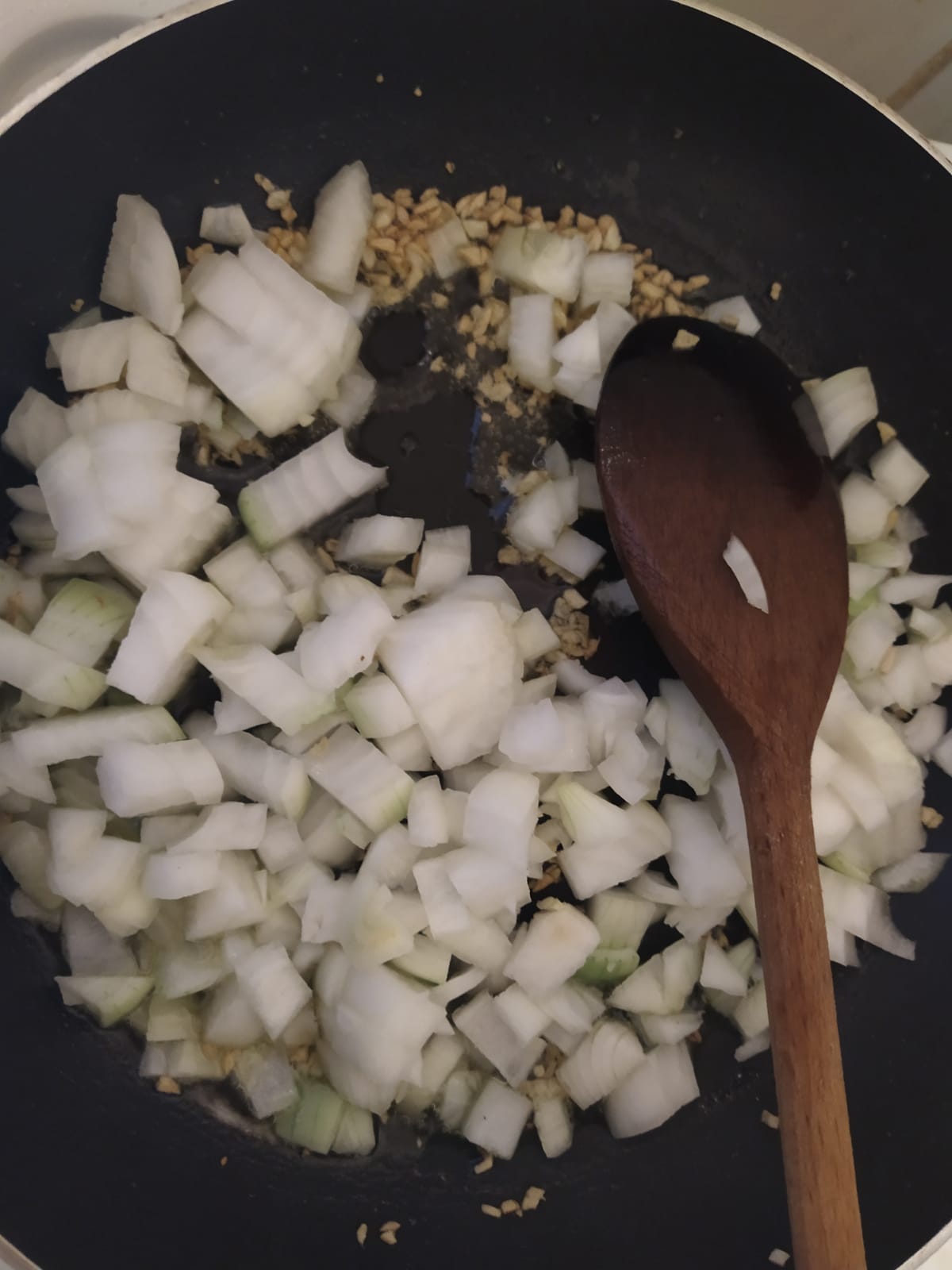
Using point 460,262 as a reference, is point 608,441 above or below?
below

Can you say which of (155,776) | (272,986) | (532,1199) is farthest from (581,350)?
(532,1199)

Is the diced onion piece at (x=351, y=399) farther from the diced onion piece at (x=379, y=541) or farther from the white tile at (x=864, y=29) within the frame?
the white tile at (x=864, y=29)

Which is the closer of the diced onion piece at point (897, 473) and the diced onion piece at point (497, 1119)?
the diced onion piece at point (497, 1119)

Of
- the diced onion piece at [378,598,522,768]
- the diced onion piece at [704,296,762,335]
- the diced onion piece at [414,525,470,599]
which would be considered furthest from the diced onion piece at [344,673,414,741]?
the diced onion piece at [704,296,762,335]

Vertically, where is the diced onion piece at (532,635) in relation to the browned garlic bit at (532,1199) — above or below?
above

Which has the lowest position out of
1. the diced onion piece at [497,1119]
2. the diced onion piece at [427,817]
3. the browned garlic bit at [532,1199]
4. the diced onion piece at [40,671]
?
the browned garlic bit at [532,1199]

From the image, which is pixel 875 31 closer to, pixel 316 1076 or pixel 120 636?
pixel 120 636

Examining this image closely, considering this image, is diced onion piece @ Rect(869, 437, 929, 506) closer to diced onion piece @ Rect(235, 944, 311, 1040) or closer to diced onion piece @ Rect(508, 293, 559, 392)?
diced onion piece @ Rect(508, 293, 559, 392)

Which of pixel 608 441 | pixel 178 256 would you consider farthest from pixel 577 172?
pixel 178 256

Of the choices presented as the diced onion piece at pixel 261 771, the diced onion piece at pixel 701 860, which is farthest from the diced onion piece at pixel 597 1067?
the diced onion piece at pixel 261 771
